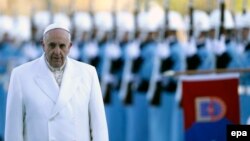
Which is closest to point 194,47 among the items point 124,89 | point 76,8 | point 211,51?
point 211,51

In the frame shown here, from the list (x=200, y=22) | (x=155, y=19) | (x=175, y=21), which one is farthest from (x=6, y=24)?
(x=200, y=22)

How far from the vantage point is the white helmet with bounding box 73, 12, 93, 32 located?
1981 cm

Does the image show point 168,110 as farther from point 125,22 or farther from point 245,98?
point 245,98

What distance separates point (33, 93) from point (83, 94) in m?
0.35

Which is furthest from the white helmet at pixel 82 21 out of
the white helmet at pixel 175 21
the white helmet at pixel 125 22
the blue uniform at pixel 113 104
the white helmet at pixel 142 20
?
the white helmet at pixel 175 21

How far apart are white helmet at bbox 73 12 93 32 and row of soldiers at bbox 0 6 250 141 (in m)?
0.02

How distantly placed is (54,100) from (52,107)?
0.06 meters

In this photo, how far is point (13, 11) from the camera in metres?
22.6

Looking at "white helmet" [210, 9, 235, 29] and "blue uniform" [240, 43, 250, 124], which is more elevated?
"white helmet" [210, 9, 235, 29]

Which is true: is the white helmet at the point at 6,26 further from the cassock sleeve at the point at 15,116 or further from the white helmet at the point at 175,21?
the cassock sleeve at the point at 15,116

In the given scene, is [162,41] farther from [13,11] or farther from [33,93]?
[33,93]

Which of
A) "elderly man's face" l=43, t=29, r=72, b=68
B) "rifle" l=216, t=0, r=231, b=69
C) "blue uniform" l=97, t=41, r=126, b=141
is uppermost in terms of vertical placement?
"elderly man's face" l=43, t=29, r=72, b=68

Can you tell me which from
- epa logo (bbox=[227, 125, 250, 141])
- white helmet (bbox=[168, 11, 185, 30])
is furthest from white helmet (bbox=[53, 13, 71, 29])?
epa logo (bbox=[227, 125, 250, 141])

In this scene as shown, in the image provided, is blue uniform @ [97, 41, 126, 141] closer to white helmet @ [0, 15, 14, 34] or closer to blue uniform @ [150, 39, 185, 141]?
blue uniform @ [150, 39, 185, 141]
